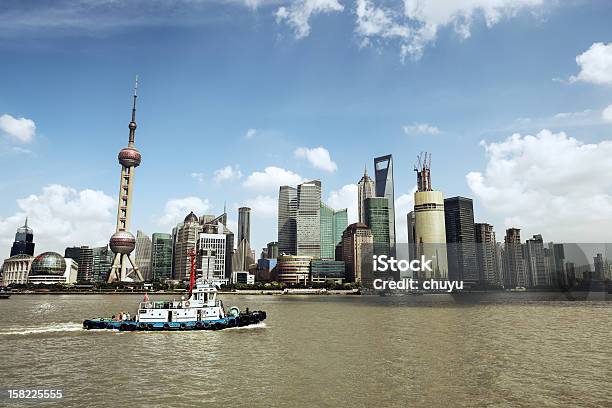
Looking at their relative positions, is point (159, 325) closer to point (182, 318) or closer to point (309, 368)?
point (182, 318)

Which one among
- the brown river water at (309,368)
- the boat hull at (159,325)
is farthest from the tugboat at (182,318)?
the brown river water at (309,368)

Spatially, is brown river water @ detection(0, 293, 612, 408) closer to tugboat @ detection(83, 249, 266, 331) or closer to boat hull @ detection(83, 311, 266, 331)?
boat hull @ detection(83, 311, 266, 331)

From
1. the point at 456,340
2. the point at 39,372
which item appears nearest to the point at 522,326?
the point at 456,340

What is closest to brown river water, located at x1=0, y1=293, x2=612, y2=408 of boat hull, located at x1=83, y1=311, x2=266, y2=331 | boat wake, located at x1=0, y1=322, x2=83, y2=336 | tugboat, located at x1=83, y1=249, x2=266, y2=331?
boat wake, located at x1=0, y1=322, x2=83, y2=336

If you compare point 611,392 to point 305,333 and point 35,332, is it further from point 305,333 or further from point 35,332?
point 35,332

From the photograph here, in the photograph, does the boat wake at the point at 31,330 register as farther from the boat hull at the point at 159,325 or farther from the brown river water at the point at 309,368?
the boat hull at the point at 159,325

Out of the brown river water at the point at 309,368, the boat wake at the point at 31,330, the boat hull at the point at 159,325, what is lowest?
the brown river water at the point at 309,368

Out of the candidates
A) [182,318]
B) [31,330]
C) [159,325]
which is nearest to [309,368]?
[182,318]
